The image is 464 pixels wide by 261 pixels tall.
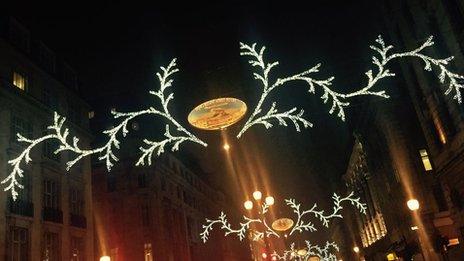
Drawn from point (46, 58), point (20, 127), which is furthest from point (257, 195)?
point (46, 58)

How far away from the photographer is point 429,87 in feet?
70.2

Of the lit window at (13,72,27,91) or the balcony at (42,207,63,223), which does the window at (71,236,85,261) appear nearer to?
the balcony at (42,207,63,223)

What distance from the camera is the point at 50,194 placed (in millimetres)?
25203

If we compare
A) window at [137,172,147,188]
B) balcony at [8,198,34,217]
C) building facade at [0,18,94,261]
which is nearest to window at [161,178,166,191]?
window at [137,172,147,188]

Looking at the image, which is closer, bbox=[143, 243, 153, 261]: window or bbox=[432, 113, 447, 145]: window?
bbox=[432, 113, 447, 145]: window

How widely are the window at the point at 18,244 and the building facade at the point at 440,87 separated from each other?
71.2 ft

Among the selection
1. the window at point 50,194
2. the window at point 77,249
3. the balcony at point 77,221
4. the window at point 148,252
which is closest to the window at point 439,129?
the window at point 50,194

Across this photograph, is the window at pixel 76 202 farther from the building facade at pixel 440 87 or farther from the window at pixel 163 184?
the building facade at pixel 440 87

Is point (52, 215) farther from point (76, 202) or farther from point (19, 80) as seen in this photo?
point (19, 80)

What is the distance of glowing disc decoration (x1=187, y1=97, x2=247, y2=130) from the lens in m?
8.82

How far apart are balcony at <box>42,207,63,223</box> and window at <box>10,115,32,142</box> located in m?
4.57

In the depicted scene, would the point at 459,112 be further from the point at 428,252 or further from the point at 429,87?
the point at 428,252

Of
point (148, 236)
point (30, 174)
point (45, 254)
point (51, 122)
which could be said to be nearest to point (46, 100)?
point (51, 122)

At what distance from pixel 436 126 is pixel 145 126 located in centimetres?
3247
